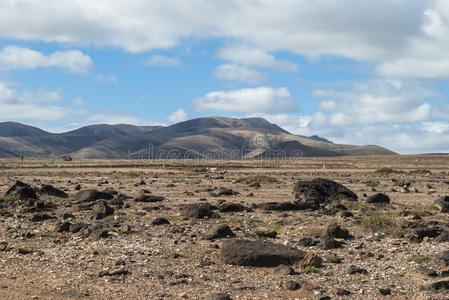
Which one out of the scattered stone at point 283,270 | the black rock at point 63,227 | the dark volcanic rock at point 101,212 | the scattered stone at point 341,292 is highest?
the dark volcanic rock at point 101,212

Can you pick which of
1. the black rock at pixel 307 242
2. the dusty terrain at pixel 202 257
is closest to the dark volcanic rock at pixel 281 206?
the dusty terrain at pixel 202 257

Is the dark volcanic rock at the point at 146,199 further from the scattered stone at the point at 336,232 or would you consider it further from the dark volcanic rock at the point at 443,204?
the dark volcanic rock at the point at 443,204

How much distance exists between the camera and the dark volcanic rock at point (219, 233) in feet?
46.8

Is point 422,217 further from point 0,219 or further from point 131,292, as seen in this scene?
point 0,219

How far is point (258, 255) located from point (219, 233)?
3.14m

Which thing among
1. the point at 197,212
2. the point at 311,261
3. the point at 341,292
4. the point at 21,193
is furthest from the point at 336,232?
the point at 21,193

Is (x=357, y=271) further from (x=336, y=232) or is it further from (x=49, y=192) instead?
(x=49, y=192)

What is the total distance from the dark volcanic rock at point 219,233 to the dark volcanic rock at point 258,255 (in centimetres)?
228

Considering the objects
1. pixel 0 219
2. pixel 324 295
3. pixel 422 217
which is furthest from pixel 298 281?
pixel 0 219

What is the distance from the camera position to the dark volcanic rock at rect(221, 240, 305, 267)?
37.6 ft

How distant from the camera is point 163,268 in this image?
1135cm

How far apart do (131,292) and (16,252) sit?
16.2 ft

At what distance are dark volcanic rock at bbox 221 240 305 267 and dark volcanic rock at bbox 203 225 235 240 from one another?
228cm

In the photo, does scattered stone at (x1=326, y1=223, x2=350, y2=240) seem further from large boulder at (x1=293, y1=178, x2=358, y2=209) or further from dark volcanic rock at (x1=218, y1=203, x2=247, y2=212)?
large boulder at (x1=293, y1=178, x2=358, y2=209)
